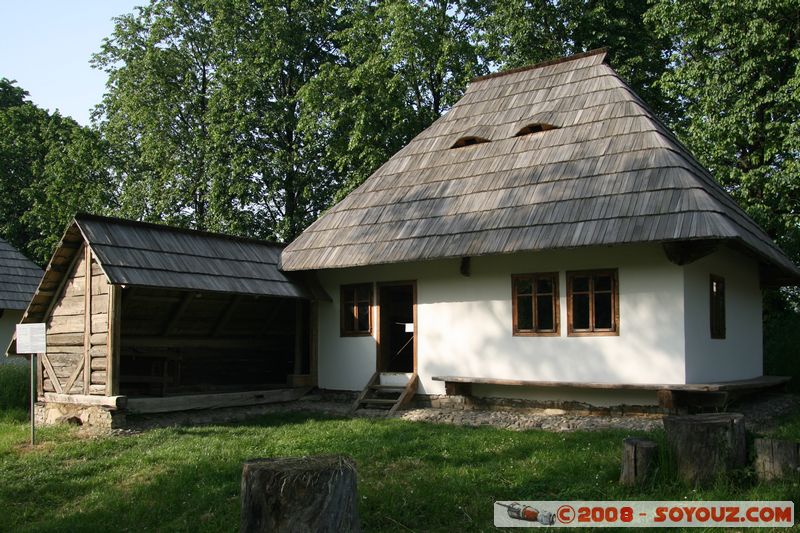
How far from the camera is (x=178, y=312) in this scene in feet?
40.3

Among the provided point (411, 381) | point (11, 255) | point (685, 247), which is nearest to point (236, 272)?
point (411, 381)

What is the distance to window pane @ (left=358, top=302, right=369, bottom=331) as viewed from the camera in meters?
13.5

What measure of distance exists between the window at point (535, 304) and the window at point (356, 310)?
2849 mm

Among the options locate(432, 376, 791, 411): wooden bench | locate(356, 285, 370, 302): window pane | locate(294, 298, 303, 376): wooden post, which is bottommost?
locate(432, 376, 791, 411): wooden bench

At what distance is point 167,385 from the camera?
12.7 m

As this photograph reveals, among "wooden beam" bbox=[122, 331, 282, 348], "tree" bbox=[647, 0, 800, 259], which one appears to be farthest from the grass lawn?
"tree" bbox=[647, 0, 800, 259]

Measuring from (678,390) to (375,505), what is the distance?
5.01 m

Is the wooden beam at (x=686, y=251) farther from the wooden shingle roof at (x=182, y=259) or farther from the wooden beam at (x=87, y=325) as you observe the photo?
the wooden beam at (x=87, y=325)

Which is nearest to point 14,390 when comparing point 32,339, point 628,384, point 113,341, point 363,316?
point 32,339

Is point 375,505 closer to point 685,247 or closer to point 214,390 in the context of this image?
point 685,247

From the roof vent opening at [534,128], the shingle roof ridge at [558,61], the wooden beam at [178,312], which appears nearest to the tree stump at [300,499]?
the wooden beam at [178,312]

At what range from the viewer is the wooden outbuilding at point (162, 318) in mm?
11070

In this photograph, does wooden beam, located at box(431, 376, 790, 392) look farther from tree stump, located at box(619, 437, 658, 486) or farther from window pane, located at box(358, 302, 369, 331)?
tree stump, located at box(619, 437, 658, 486)

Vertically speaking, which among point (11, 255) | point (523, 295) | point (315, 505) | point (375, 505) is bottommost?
Answer: point (375, 505)
